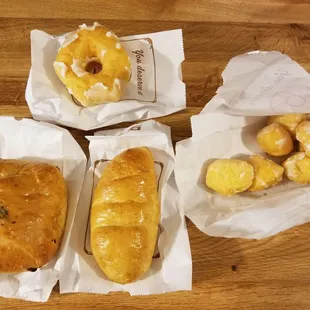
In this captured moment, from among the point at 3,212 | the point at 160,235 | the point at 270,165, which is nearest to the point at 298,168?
the point at 270,165

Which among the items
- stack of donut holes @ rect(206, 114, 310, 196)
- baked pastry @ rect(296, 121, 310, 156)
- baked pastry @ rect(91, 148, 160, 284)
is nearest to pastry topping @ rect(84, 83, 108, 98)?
baked pastry @ rect(91, 148, 160, 284)

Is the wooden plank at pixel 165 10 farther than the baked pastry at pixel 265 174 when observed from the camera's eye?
Yes

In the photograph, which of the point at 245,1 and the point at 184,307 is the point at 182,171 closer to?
the point at 184,307

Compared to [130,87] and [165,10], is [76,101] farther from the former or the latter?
[165,10]

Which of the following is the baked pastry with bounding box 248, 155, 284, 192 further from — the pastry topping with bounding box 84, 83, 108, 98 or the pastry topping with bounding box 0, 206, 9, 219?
the pastry topping with bounding box 0, 206, 9, 219

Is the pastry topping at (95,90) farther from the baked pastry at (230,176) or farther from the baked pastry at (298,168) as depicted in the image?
the baked pastry at (298,168)

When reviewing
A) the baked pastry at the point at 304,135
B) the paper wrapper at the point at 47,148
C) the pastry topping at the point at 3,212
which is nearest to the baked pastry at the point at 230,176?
the baked pastry at the point at 304,135

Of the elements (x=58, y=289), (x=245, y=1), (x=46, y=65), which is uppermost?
(x=245, y=1)

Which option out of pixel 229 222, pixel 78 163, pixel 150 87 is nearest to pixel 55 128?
pixel 78 163
